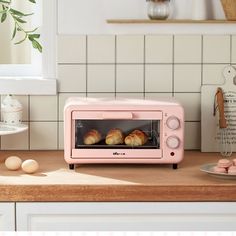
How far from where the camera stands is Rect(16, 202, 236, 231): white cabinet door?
95.5 inches

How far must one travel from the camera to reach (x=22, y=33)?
10.6 ft

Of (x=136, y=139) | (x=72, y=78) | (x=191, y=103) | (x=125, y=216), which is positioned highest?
(x=72, y=78)

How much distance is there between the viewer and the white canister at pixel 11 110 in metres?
2.97

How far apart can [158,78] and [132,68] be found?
0.39ft

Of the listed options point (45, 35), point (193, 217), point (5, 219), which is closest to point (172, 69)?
point (45, 35)

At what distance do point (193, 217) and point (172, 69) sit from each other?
82 centimetres

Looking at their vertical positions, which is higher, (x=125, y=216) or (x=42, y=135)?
(x=42, y=135)

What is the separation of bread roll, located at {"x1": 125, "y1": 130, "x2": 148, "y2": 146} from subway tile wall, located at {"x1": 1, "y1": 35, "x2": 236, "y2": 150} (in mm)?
394

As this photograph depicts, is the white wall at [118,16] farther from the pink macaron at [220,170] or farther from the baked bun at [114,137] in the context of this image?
the pink macaron at [220,170]

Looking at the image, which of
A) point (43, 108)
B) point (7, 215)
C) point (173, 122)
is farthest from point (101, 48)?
point (7, 215)

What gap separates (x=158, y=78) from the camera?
3.06 meters

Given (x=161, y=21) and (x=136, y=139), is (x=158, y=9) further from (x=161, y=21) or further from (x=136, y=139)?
(x=136, y=139)

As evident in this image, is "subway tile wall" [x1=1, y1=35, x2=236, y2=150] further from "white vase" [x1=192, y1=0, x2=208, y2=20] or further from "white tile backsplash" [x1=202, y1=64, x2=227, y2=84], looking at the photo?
"white vase" [x1=192, y1=0, x2=208, y2=20]

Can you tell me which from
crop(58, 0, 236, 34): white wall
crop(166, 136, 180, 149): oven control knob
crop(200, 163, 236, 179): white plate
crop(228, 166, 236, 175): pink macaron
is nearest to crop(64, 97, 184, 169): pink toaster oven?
crop(166, 136, 180, 149): oven control knob
